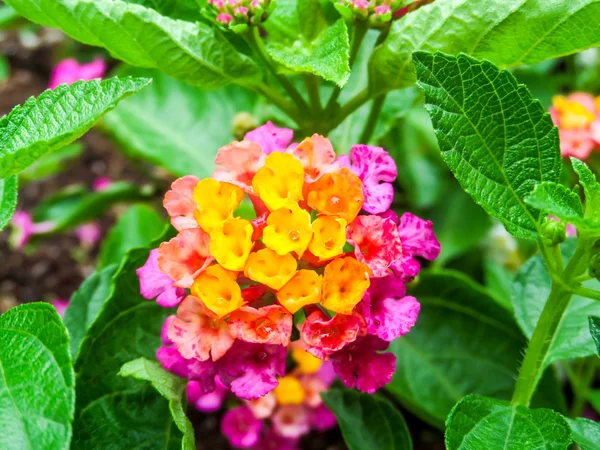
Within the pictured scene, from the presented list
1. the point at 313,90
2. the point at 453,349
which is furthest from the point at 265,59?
the point at 453,349

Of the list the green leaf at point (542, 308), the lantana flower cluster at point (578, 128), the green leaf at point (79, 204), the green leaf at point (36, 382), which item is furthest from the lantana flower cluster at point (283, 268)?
the green leaf at point (79, 204)

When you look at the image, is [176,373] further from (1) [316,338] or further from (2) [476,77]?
(2) [476,77]

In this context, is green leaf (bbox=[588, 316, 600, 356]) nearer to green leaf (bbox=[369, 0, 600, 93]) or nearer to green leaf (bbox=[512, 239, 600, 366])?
green leaf (bbox=[512, 239, 600, 366])

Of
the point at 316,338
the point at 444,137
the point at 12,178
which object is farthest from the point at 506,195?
the point at 12,178

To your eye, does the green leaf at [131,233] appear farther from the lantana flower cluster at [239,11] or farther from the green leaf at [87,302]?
the lantana flower cluster at [239,11]

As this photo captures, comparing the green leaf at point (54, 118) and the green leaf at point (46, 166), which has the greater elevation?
the green leaf at point (54, 118)

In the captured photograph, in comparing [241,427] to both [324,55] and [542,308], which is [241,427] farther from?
[324,55]
